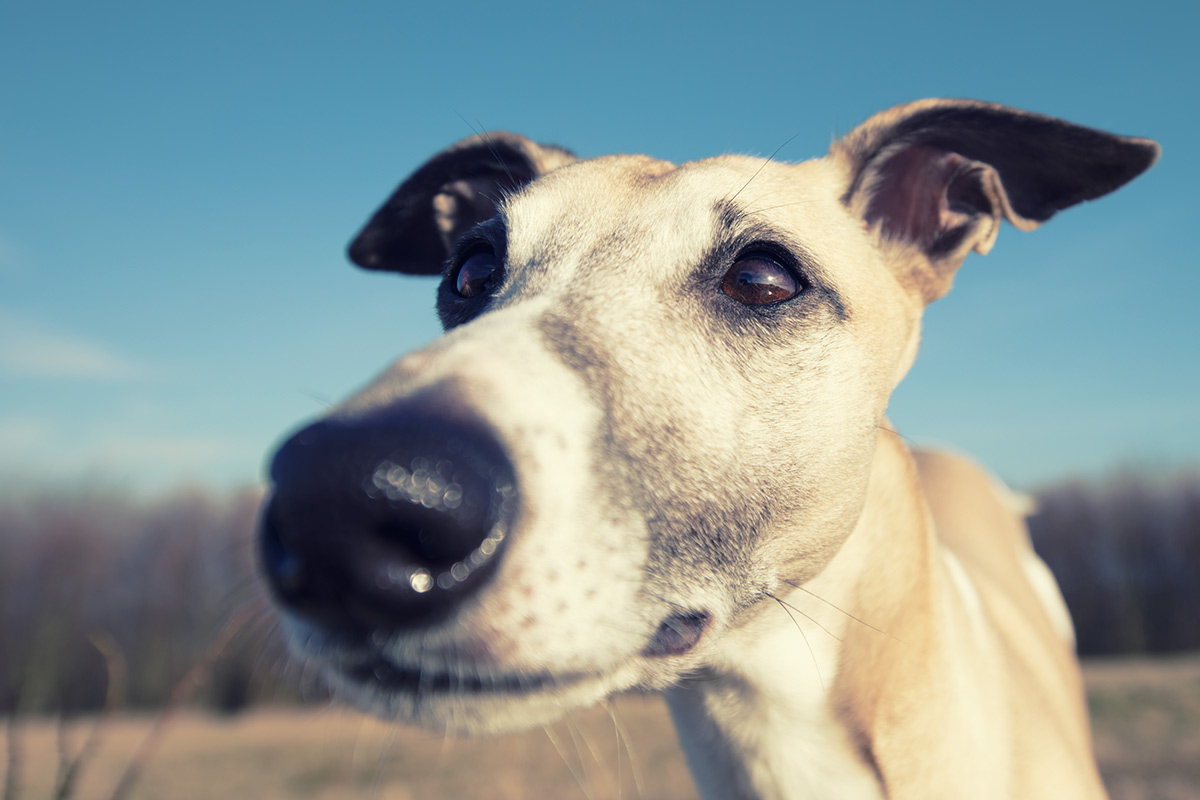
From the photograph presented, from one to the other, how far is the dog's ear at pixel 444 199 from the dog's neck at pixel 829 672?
2.63 metres

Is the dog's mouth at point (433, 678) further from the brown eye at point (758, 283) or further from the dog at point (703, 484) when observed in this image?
the brown eye at point (758, 283)

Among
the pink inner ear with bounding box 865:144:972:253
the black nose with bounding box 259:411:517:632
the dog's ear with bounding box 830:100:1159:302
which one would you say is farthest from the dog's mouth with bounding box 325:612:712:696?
the pink inner ear with bounding box 865:144:972:253

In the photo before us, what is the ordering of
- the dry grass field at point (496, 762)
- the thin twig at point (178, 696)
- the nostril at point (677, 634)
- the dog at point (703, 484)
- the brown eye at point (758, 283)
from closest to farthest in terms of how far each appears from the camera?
the dog at point (703, 484) < the thin twig at point (178, 696) < the nostril at point (677, 634) < the brown eye at point (758, 283) < the dry grass field at point (496, 762)

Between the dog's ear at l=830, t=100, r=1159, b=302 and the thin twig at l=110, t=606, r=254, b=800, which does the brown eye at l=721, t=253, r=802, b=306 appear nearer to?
the dog's ear at l=830, t=100, r=1159, b=302

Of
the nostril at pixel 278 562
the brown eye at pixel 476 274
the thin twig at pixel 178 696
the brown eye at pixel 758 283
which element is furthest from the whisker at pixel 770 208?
the thin twig at pixel 178 696

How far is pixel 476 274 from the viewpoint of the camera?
10.1 feet

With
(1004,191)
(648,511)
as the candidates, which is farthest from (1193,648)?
(648,511)

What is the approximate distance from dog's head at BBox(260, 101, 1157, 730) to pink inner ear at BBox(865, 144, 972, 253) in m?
0.01

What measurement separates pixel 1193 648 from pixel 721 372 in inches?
1343

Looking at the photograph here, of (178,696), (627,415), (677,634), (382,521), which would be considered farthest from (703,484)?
(178,696)

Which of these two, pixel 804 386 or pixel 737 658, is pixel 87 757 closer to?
pixel 737 658

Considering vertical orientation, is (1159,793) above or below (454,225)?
below

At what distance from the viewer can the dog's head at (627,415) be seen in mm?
1397

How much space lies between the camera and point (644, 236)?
2.59 meters
